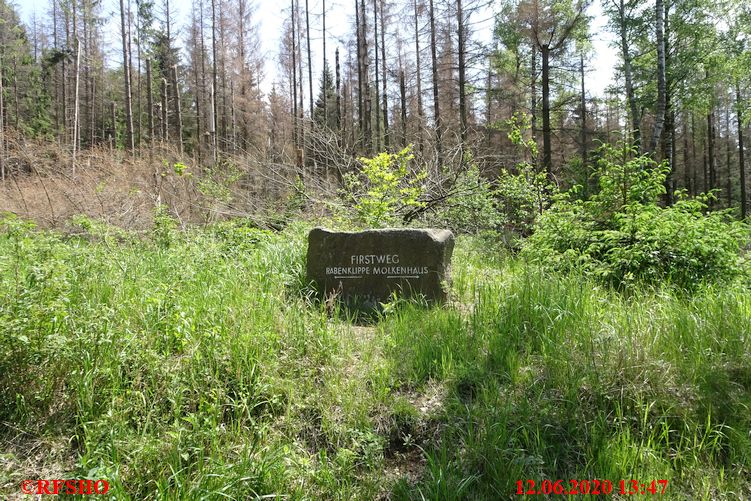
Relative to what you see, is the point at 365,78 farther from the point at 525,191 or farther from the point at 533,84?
the point at 525,191

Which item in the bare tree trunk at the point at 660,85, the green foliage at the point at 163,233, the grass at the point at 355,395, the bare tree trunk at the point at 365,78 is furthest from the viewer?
the bare tree trunk at the point at 365,78

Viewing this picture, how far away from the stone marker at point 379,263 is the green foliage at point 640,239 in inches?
60.6

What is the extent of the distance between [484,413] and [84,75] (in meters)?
39.8

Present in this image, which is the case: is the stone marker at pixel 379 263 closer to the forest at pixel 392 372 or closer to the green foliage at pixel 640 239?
the forest at pixel 392 372

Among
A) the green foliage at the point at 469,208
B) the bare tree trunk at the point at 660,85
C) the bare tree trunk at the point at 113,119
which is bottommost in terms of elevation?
the green foliage at the point at 469,208

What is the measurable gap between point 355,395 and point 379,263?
8.18ft

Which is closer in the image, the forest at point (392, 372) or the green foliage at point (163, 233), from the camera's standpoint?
the forest at point (392, 372)

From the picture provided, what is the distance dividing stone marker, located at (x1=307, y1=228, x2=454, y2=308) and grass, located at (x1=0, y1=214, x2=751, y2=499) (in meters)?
1.28

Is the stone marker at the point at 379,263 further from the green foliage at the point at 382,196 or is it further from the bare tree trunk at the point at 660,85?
the bare tree trunk at the point at 660,85

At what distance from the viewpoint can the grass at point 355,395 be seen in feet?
7.63

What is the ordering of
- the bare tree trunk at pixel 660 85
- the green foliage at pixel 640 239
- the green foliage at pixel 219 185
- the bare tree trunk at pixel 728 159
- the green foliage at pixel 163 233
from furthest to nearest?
the bare tree trunk at pixel 728 159 < the bare tree trunk at pixel 660 85 < the green foliage at pixel 219 185 < the green foliage at pixel 163 233 < the green foliage at pixel 640 239

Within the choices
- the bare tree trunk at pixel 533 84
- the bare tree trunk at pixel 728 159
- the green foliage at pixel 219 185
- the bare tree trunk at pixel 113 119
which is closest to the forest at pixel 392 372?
the green foliage at pixel 219 185

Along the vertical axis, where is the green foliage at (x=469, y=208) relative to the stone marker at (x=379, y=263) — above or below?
above

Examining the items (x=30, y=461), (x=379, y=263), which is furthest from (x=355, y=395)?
(x=379, y=263)
